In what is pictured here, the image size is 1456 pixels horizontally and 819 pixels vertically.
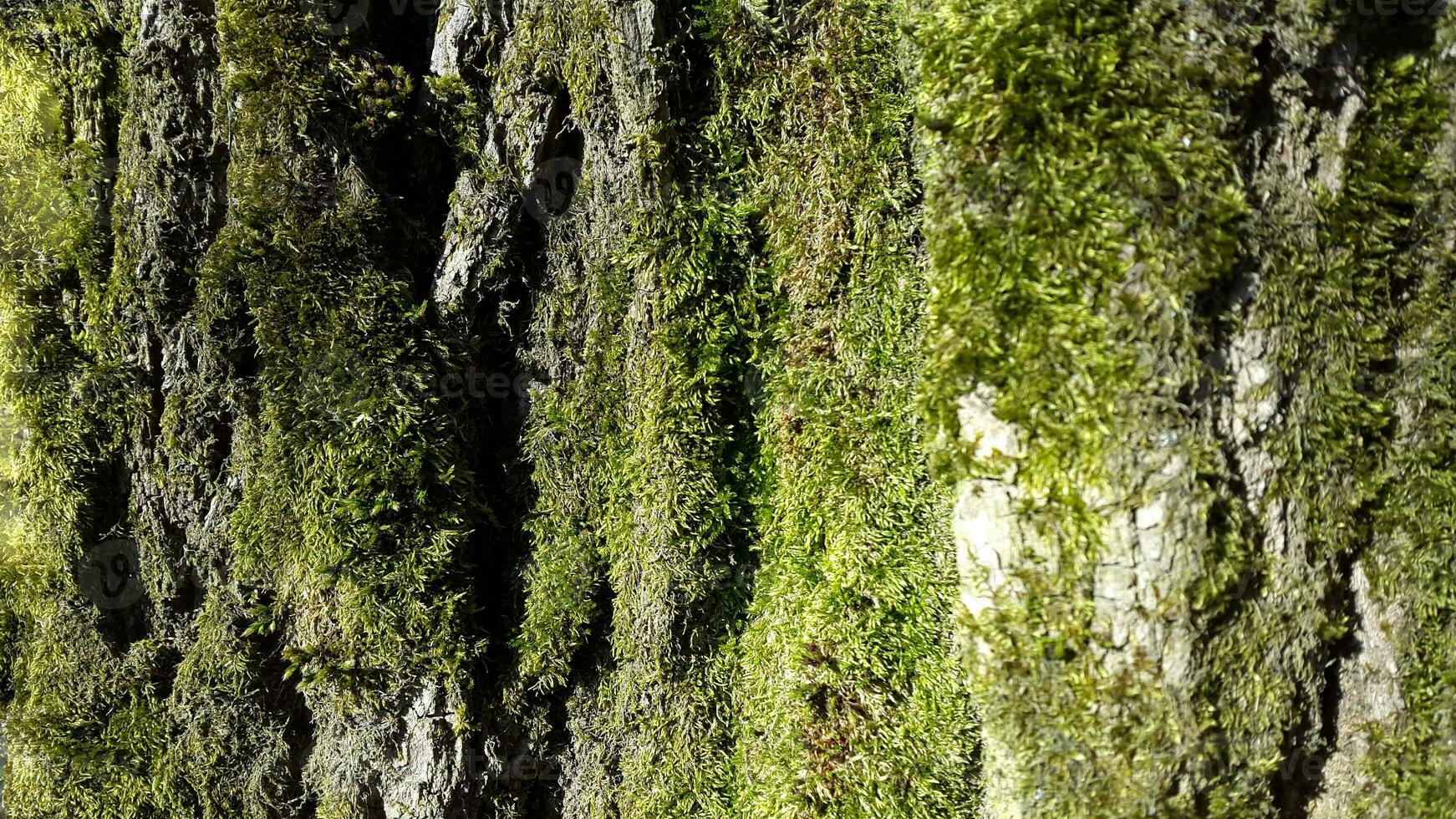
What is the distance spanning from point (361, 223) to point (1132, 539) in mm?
1744

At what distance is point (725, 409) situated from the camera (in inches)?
73.7

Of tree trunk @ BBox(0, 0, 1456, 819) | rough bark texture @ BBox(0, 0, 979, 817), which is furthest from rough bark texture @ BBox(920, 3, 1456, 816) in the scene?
rough bark texture @ BBox(0, 0, 979, 817)

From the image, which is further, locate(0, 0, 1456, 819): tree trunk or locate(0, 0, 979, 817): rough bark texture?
locate(0, 0, 979, 817): rough bark texture

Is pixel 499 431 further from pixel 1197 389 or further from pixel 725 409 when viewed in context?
pixel 1197 389

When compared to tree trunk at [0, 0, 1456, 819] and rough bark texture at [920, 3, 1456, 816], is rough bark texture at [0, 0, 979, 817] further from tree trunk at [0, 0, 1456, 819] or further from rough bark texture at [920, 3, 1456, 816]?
rough bark texture at [920, 3, 1456, 816]

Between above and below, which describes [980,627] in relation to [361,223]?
below

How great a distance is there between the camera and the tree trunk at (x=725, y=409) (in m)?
1.35

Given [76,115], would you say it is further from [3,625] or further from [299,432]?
[3,625]

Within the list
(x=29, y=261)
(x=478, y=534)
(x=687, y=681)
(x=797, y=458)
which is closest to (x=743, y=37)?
(x=797, y=458)

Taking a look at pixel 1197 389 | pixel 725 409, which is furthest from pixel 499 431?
pixel 1197 389

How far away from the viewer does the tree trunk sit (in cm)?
135

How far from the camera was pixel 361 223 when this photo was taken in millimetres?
1911

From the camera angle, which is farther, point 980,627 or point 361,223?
point 361,223

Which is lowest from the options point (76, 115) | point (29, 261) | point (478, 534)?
point (478, 534)
